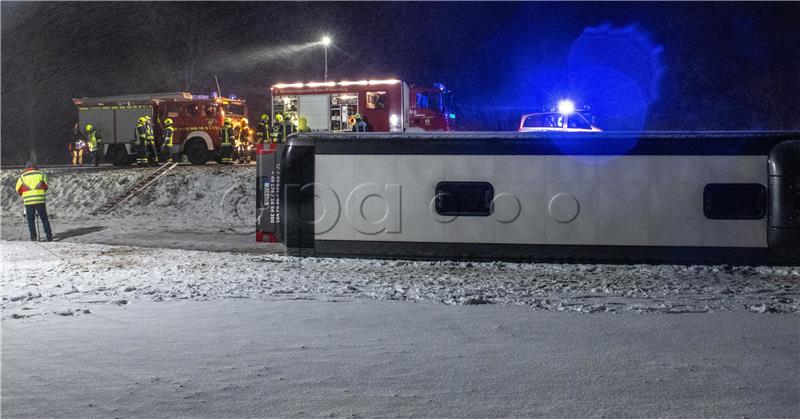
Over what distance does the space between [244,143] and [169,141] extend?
259 cm

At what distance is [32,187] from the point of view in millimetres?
17766

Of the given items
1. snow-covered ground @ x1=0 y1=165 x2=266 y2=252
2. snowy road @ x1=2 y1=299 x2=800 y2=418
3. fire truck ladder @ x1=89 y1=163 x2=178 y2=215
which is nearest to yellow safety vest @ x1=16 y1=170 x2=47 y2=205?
snow-covered ground @ x1=0 y1=165 x2=266 y2=252

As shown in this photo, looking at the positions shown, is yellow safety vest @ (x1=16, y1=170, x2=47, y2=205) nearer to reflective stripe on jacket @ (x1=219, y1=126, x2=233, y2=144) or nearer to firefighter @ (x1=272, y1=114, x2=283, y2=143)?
firefighter @ (x1=272, y1=114, x2=283, y2=143)

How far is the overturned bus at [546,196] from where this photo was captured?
453 inches

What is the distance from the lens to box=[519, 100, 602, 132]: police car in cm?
2103

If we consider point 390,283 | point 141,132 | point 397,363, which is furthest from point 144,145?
point 397,363

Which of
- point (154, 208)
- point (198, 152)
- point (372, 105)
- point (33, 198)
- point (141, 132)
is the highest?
point (372, 105)

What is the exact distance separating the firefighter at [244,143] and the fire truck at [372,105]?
148 cm

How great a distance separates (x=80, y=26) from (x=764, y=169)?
5225 cm

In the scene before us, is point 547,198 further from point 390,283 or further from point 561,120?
point 561,120

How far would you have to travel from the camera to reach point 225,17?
54.3 m

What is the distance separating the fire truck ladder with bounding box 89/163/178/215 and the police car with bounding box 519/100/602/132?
11.5 m

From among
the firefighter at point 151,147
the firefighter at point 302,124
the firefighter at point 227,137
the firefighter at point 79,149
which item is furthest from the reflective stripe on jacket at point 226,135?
the firefighter at point 79,149

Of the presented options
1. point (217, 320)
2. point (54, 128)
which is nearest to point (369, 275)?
point (217, 320)
